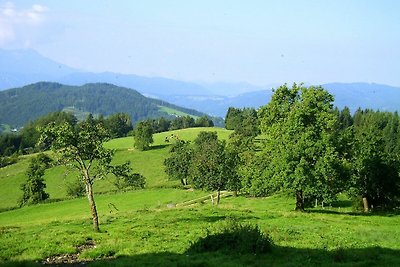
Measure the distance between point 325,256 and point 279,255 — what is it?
237 cm

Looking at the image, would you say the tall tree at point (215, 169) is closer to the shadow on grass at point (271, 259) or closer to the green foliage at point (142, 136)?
the shadow on grass at point (271, 259)

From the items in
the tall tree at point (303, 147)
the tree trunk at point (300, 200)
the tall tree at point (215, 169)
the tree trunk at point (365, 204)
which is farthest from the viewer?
the tall tree at point (215, 169)

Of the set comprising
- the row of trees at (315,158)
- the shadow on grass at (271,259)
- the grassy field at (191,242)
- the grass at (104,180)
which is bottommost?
the grass at (104,180)

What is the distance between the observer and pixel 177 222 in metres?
35.1

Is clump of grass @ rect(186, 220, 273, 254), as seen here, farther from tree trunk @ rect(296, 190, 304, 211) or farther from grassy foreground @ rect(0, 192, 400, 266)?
tree trunk @ rect(296, 190, 304, 211)

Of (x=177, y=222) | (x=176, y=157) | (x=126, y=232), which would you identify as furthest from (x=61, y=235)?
(x=176, y=157)

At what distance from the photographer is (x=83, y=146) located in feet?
99.2

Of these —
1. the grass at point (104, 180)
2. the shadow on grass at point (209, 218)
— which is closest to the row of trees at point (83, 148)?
the shadow on grass at point (209, 218)

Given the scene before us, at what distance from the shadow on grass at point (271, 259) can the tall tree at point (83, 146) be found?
10.2 meters

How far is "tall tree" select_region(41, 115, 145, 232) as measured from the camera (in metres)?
29.4

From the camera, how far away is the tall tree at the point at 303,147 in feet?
144

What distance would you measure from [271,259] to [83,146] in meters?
16.6

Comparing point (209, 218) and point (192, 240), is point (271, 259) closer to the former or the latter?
point (192, 240)

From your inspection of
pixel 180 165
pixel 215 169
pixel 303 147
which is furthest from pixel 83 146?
pixel 180 165
